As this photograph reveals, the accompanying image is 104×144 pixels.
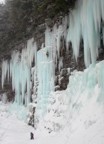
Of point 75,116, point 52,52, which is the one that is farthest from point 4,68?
point 75,116

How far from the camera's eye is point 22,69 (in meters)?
22.9

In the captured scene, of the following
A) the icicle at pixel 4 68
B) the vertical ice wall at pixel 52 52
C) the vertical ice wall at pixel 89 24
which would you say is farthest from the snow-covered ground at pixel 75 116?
the icicle at pixel 4 68

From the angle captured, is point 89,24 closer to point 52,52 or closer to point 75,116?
point 75,116

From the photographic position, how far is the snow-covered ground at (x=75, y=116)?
10.8 m

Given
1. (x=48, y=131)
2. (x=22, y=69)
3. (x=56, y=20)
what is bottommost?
(x=48, y=131)

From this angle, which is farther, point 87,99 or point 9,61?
point 9,61

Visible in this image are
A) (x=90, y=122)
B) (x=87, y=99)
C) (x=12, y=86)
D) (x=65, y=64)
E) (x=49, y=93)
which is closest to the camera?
(x=90, y=122)

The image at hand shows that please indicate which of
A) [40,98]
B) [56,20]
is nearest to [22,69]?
[40,98]

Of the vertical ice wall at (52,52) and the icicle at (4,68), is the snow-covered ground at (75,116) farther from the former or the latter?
the icicle at (4,68)

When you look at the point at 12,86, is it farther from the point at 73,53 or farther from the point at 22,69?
the point at 73,53

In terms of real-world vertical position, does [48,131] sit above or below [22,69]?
below

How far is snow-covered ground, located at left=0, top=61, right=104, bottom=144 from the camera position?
10.8 metres

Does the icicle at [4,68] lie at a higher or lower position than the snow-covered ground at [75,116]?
higher

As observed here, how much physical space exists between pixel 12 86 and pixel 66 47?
1074 cm
